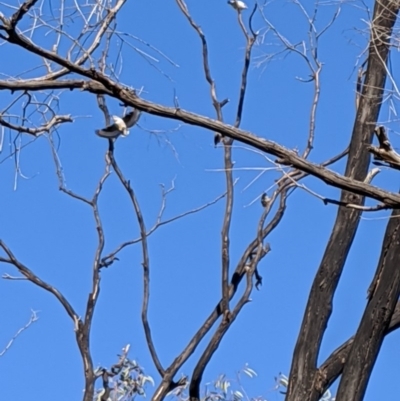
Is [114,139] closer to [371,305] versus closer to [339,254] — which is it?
[339,254]

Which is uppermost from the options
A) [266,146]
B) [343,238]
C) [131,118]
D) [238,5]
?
[238,5]

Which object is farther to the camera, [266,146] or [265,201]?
[265,201]

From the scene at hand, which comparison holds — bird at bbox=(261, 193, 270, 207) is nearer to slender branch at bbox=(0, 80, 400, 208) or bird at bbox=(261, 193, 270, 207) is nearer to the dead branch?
the dead branch

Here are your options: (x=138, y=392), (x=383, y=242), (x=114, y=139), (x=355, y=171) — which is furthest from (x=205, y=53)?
(x=138, y=392)

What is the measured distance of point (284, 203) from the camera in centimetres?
394

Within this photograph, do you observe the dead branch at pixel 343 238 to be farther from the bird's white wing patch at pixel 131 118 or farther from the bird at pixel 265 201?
the bird's white wing patch at pixel 131 118

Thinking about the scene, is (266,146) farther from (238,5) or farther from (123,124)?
(238,5)

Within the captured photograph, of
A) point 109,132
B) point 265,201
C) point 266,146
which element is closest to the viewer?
point 266,146

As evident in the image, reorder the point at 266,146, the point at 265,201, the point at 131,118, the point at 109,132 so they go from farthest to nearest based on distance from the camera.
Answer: the point at 265,201, the point at 109,132, the point at 131,118, the point at 266,146

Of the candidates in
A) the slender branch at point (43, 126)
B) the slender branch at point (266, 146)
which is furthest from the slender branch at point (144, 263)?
the slender branch at point (266, 146)

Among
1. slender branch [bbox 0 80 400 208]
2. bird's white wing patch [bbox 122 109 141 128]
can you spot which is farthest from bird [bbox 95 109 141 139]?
slender branch [bbox 0 80 400 208]

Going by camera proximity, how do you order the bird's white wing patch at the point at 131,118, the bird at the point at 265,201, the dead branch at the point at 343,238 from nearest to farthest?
the dead branch at the point at 343,238
the bird's white wing patch at the point at 131,118
the bird at the point at 265,201

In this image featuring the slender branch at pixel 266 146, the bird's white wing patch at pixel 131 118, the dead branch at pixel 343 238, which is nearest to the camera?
the slender branch at pixel 266 146

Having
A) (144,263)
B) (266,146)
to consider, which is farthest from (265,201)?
(266,146)
